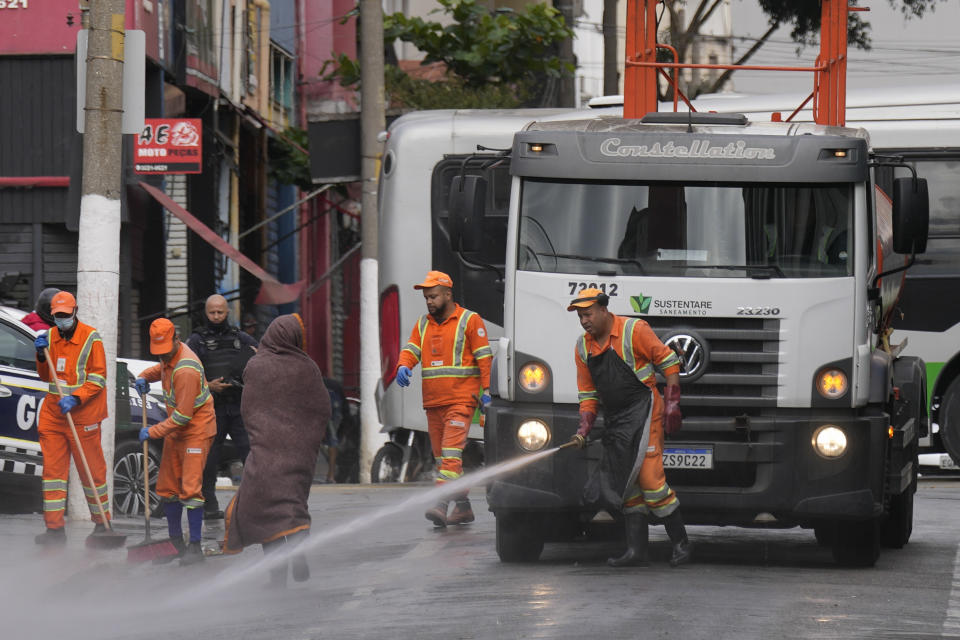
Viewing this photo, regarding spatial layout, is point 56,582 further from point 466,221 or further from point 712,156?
point 712,156

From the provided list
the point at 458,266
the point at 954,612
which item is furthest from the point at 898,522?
the point at 458,266

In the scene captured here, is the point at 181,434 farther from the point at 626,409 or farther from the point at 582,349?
the point at 626,409

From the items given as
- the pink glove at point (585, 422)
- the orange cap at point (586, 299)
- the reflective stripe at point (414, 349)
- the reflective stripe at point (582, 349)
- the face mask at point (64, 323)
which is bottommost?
the pink glove at point (585, 422)

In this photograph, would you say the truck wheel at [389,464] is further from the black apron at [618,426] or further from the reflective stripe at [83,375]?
the black apron at [618,426]

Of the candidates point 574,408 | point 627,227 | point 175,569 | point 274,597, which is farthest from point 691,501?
point 175,569

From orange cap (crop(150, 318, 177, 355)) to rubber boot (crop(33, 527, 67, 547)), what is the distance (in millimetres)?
1821

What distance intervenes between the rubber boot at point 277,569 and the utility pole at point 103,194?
4021 millimetres

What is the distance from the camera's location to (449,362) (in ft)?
44.2

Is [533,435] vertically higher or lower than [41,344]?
lower

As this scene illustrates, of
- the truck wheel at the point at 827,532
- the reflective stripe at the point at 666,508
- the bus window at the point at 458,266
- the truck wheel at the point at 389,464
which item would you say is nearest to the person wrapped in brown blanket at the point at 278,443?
the reflective stripe at the point at 666,508

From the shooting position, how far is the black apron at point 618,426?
1077 cm

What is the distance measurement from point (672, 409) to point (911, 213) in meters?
1.79

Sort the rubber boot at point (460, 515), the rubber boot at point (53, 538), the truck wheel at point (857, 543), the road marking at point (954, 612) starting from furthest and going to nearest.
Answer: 1. the rubber boot at point (460, 515)
2. the rubber boot at point (53, 538)
3. the truck wheel at point (857, 543)
4. the road marking at point (954, 612)

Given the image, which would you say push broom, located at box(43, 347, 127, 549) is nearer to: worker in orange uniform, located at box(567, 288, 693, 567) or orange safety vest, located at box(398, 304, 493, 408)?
orange safety vest, located at box(398, 304, 493, 408)
